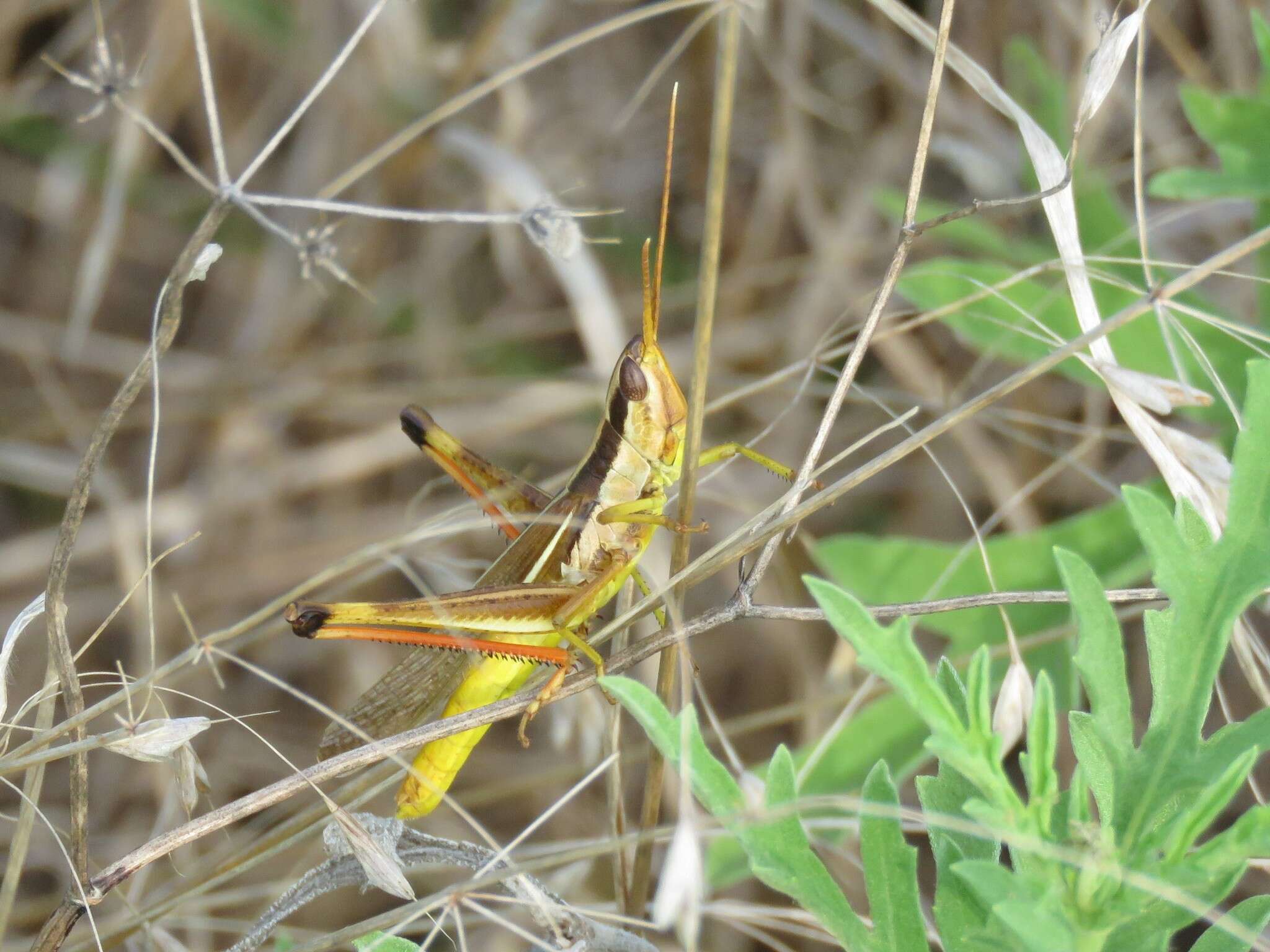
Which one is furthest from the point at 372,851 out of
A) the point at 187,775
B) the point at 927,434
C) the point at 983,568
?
the point at 983,568

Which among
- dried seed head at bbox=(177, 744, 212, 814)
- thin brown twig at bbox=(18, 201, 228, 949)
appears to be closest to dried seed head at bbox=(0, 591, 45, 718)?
thin brown twig at bbox=(18, 201, 228, 949)

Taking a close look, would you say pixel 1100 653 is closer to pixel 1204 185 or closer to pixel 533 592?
pixel 533 592

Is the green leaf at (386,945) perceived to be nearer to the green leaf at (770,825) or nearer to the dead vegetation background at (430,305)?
the green leaf at (770,825)

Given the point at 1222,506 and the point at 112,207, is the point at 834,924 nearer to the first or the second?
the point at 1222,506

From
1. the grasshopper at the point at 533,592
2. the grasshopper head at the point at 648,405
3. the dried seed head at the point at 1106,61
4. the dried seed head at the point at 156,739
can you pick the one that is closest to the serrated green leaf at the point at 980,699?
the grasshopper at the point at 533,592

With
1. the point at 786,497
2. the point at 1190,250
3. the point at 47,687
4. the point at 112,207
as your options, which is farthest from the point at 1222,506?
the point at 112,207

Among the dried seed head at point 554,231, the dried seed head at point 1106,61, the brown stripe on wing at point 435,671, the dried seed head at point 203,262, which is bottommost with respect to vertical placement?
the brown stripe on wing at point 435,671
